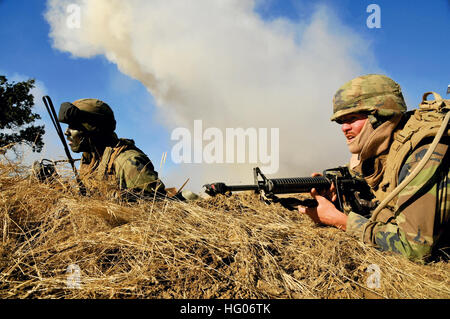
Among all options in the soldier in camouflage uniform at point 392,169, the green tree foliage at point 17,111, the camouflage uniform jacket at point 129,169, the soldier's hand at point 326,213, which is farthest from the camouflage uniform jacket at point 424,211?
the green tree foliage at point 17,111

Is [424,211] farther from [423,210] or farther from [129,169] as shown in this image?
[129,169]

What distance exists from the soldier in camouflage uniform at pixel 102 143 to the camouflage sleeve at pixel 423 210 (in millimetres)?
2992

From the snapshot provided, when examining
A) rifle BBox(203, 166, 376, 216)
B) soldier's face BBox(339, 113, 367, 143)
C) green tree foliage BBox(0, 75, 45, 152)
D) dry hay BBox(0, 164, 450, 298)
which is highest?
green tree foliage BBox(0, 75, 45, 152)

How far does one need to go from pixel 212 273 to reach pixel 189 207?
4.32 feet

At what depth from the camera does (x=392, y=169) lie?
2.77 metres

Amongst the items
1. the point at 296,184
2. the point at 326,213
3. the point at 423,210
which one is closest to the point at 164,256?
the point at 296,184

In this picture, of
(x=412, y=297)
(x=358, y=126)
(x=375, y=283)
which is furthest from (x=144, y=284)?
(x=358, y=126)

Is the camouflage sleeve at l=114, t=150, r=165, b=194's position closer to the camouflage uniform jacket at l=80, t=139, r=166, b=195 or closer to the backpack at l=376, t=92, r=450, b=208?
the camouflage uniform jacket at l=80, t=139, r=166, b=195

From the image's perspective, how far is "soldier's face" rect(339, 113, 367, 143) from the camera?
314 centimetres

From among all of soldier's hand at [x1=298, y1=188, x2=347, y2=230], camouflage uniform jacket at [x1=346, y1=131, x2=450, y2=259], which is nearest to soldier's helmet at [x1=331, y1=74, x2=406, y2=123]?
camouflage uniform jacket at [x1=346, y1=131, x2=450, y2=259]

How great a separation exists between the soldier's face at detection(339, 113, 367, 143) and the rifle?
0.57 metres

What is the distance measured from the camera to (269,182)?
320 centimetres

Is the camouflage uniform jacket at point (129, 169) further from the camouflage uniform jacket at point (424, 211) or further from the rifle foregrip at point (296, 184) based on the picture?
the camouflage uniform jacket at point (424, 211)

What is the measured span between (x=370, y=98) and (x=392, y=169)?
2.92 ft
